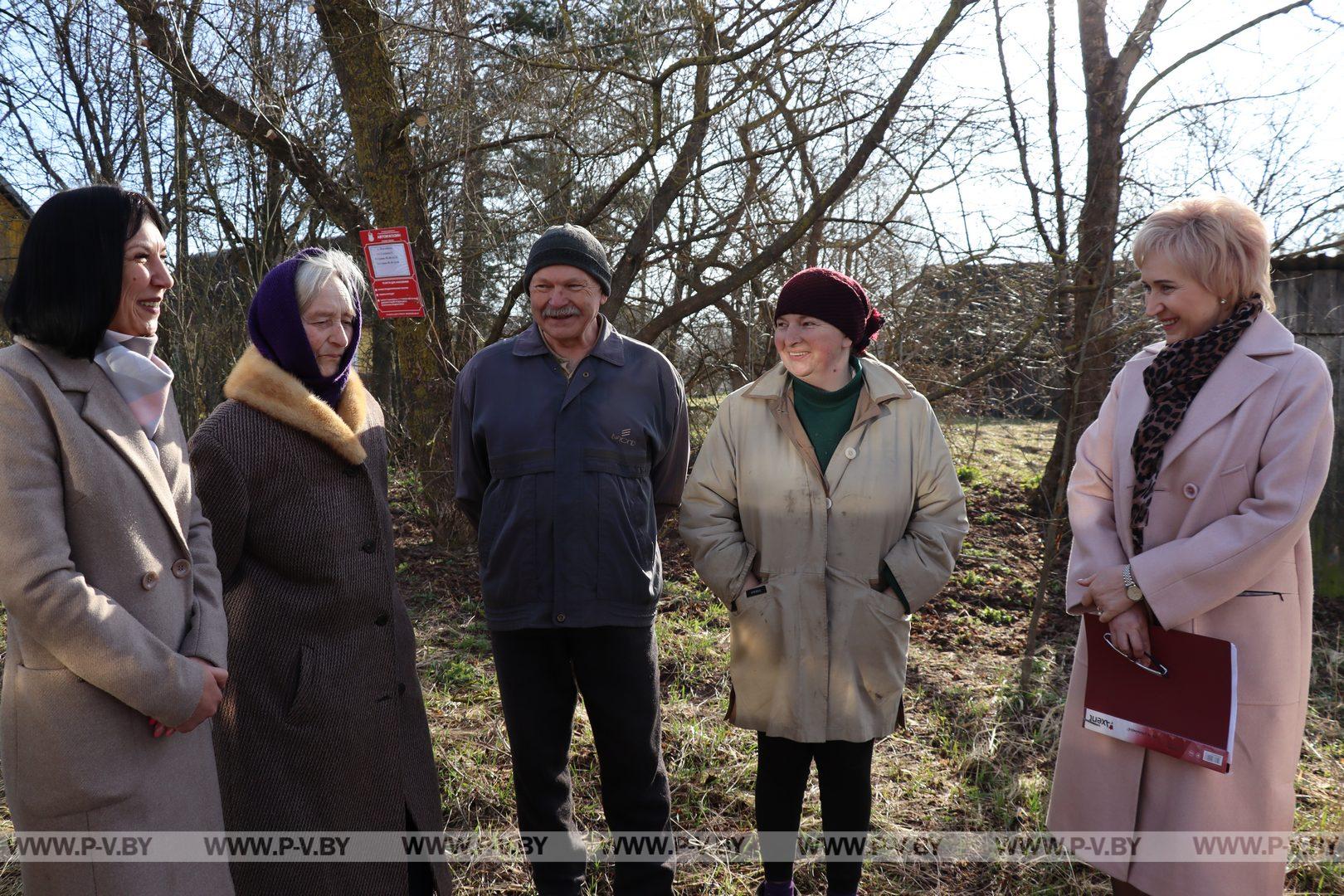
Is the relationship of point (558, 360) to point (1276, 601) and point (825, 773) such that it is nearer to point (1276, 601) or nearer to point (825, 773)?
point (825, 773)

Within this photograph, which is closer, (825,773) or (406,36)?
(825,773)

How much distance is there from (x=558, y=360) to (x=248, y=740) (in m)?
1.29

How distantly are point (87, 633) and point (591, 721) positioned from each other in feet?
4.49

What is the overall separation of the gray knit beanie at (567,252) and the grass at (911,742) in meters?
2.00

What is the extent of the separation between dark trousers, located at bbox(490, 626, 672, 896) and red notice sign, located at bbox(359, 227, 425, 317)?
3.21 meters

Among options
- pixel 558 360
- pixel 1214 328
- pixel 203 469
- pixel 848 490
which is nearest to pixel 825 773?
pixel 848 490

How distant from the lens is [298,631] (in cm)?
216

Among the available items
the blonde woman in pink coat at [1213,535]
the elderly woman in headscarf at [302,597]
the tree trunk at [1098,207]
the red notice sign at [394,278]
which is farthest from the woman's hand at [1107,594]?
the red notice sign at [394,278]

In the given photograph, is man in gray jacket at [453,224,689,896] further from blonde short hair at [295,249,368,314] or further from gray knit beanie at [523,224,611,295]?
blonde short hair at [295,249,368,314]

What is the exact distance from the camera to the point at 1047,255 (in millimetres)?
5266

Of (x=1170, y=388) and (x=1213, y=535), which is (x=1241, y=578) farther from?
(x=1170, y=388)

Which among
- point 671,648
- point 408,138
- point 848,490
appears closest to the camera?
point 848,490

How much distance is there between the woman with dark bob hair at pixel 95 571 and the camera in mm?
1665

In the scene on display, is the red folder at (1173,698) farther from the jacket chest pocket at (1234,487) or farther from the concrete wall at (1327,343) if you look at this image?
the concrete wall at (1327,343)
